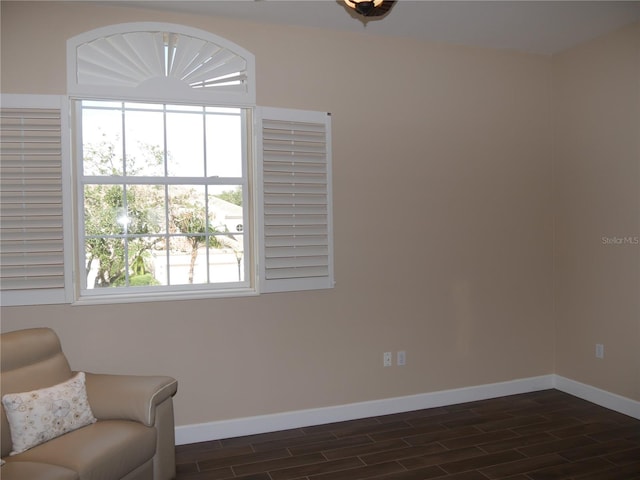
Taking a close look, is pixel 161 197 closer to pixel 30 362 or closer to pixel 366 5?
pixel 30 362

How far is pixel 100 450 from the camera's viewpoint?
243 cm

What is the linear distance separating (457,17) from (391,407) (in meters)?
2.89

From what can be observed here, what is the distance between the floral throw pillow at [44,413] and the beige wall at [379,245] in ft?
2.06

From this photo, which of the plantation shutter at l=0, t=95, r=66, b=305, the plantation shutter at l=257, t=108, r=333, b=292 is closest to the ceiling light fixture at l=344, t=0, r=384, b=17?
the plantation shutter at l=257, t=108, r=333, b=292

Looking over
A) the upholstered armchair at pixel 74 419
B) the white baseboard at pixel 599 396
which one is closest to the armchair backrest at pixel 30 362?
the upholstered armchair at pixel 74 419

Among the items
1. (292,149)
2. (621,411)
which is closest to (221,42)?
(292,149)

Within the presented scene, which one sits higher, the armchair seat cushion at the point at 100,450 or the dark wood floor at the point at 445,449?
the armchair seat cushion at the point at 100,450

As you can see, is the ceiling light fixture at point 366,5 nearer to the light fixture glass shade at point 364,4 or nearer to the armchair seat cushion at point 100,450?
the light fixture glass shade at point 364,4

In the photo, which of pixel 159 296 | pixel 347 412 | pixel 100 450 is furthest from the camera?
pixel 347 412

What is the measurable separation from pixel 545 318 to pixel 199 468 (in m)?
3.10

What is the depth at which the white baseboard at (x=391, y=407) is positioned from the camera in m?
3.57

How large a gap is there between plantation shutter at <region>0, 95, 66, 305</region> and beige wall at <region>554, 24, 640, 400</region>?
3853 mm

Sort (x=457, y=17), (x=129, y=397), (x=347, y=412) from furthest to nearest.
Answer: (x=347, y=412) < (x=457, y=17) < (x=129, y=397)

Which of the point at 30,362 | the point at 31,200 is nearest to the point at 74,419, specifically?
the point at 30,362
